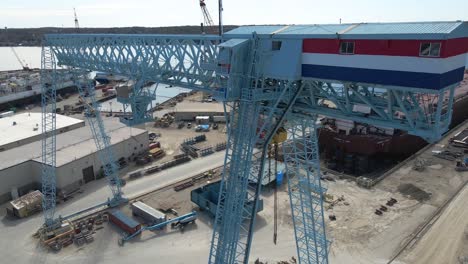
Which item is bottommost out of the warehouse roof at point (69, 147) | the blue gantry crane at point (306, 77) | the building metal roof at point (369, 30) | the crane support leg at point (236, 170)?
the warehouse roof at point (69, 147)

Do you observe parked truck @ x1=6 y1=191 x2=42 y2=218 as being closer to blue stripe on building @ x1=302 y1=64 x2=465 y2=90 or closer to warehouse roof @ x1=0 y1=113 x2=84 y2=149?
warehouse roof @ x1=0 y1=113 x2=84 y2=149

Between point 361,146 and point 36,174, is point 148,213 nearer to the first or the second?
point 36,174

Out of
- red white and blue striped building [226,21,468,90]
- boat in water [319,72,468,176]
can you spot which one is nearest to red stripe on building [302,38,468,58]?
red white and blue striped building [226,21,468,90]

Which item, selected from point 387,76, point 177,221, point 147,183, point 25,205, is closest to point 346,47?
point 387,76

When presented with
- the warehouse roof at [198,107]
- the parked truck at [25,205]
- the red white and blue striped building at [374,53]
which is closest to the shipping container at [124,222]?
the parked truck at [25,205]

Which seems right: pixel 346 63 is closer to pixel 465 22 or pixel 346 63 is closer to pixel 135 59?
pixel 465 22

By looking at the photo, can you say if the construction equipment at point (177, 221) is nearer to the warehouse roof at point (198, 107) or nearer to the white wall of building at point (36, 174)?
the white wall of building at point (36, 174)

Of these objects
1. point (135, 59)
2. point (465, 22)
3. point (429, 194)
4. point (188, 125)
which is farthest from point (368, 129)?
point (465, 22)
